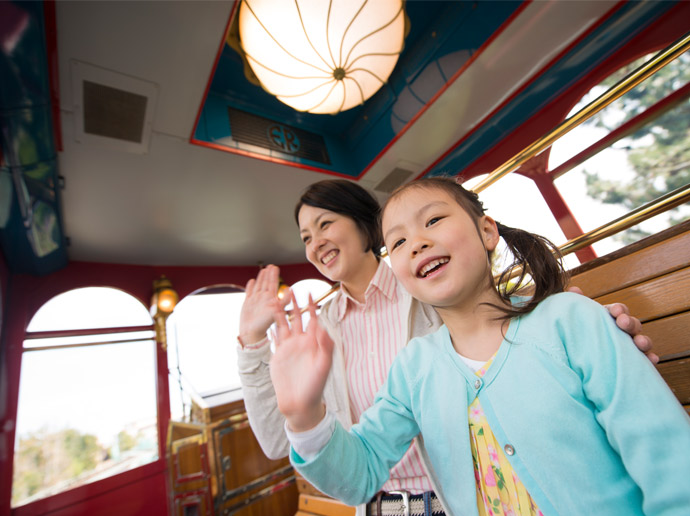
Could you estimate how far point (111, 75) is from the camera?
7.50ft

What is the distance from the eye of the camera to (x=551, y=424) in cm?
56

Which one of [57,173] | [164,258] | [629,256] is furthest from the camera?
[164,258]

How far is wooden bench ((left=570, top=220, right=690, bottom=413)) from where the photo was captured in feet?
2.72

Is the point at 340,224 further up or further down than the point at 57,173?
further down

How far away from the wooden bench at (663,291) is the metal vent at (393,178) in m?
3.24

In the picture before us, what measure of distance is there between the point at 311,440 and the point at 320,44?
248cm

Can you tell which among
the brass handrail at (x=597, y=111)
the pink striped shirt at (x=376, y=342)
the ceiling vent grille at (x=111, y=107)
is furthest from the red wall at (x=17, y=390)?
the brass handrail at (x=597, y=111)

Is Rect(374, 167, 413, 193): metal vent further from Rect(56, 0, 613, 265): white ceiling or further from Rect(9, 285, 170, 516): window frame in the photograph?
Rect(9, 285, 170, 516): window frame

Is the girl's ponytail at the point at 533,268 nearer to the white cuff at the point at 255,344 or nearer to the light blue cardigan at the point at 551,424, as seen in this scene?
the light blue cardigan at the point at 551,424

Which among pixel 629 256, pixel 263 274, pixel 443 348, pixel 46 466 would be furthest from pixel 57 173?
pixel 629 256

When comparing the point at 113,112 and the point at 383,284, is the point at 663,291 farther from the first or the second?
the point at 113,112

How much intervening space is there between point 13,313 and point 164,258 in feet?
5.64

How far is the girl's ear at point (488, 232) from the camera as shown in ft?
2.66

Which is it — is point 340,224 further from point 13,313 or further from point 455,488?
point 13,313
